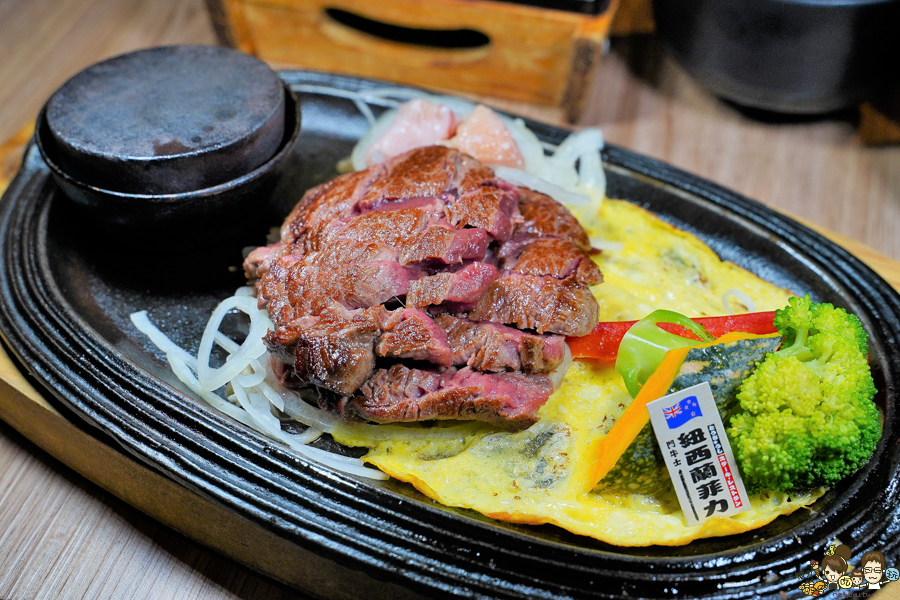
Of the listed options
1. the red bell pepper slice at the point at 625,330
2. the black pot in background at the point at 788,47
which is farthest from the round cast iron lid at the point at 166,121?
the black pot in background at the point at 788,47

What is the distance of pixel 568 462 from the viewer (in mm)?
2480

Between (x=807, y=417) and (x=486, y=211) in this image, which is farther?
(x=486, y=211)

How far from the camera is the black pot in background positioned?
158 inches

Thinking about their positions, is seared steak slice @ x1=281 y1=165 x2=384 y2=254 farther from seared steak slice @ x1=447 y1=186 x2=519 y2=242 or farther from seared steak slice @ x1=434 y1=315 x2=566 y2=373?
seared steak slice @ x1=434 y1=315 x2=566 y2=373

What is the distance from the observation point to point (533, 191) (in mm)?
3043

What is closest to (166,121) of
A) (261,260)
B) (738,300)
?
(261,260)

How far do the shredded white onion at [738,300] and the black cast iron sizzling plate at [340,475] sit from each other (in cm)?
33

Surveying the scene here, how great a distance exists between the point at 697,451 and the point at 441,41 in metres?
3.80

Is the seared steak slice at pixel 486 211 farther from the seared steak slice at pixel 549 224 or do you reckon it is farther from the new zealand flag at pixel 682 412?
the new zealand flag at pixel 682 412

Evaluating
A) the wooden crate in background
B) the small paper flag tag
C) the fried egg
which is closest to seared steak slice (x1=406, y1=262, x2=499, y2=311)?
the fried egg

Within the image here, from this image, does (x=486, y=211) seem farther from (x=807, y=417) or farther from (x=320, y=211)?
(x=807, y=417)

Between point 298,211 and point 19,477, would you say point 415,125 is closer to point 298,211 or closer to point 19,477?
point 298,211

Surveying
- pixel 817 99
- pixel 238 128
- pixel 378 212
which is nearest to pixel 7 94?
pixel 238 128

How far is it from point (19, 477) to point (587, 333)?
2488 millimetres
